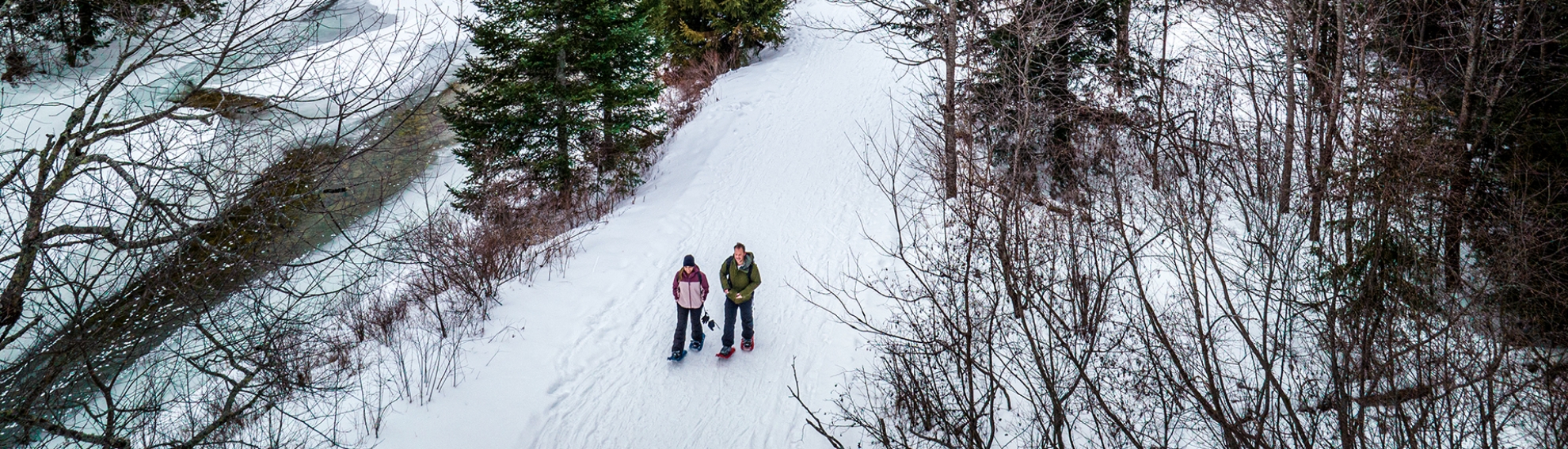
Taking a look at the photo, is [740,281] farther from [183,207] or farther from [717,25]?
[717,25]

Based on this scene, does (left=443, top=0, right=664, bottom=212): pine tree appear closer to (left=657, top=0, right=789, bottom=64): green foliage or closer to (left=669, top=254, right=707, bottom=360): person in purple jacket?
(left=669, top=254, right=707, bottom=360): person in purple jacket

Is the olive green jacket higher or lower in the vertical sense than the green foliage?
lower

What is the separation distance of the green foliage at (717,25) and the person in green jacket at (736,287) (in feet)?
51.4

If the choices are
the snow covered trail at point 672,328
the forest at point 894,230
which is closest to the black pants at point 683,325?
the snow covered trail at point 672,328

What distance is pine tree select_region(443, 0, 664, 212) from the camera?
538 inches

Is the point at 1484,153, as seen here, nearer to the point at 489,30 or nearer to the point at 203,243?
the point at 203,243

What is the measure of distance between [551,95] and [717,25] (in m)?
11.2

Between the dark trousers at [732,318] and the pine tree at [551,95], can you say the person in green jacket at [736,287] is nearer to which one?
the dark trousers at [732,318]

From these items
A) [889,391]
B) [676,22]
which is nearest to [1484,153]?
[889,391]

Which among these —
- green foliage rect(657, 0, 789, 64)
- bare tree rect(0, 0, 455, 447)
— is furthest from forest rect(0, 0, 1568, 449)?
green foliage rect(657, 0, 789, 64)

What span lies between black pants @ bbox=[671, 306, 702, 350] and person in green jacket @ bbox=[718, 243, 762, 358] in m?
0.30

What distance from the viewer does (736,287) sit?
8844mm

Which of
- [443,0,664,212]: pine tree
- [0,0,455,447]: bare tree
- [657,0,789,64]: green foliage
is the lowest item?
[0,0,455,447]: bare tree

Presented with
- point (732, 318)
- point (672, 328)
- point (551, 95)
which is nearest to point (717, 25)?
point (551, 95)
